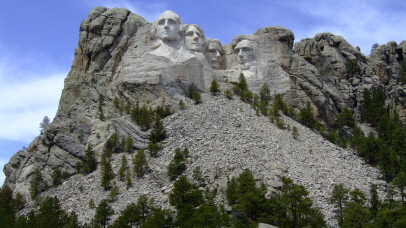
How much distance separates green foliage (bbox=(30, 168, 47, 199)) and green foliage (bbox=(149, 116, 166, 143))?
9.45 meters

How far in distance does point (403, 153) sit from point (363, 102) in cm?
1593

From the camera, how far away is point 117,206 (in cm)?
5459

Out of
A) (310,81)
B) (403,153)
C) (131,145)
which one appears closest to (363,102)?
(310,81)

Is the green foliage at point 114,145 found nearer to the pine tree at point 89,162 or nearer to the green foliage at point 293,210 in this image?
the pine tree at point 89,162

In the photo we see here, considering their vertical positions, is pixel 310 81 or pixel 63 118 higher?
pixel 310 81

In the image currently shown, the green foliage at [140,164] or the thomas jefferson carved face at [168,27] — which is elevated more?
the thomas jefferson carved face at [168,27]

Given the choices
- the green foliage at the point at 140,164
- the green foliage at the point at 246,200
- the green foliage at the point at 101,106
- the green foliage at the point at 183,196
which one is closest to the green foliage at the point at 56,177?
the green foliage at the point at 140,164

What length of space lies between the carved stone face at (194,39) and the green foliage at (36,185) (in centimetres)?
1991

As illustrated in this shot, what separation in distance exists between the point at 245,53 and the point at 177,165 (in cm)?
2053

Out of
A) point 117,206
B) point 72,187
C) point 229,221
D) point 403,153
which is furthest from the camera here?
point 403,153

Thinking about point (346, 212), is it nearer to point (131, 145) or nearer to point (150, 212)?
point (150, 212)

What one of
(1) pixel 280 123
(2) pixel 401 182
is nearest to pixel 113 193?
(1) pixel 280 123

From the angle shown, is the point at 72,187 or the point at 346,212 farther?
the point at 72,187

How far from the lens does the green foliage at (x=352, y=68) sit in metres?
81.3
